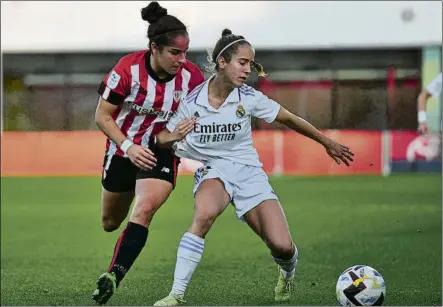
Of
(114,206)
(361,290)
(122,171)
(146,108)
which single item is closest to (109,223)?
(114,206)

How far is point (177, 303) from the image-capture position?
639 cm

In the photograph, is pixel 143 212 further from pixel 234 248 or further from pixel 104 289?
pixel 234 248

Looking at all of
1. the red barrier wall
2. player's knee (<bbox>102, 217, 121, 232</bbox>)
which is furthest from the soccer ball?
the red barrier wall

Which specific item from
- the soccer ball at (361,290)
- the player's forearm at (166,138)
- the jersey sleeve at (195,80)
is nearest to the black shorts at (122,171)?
the player's forearm at (166,138)

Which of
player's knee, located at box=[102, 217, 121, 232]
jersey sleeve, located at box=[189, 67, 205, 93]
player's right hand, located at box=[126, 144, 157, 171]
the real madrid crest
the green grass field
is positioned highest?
jersey sleeve, located at box=[189, 67, 205, 93]

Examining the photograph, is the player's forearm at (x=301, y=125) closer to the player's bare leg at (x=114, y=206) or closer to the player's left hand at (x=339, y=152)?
the player's left hand at (x=339, y=152)

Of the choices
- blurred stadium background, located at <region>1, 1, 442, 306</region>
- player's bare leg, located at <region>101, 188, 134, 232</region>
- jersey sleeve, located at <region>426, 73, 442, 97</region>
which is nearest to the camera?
player's bare leg, located at <region>101, 188, 134, 232</region>

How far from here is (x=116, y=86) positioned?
6.89m

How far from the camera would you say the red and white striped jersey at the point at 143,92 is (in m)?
6.93

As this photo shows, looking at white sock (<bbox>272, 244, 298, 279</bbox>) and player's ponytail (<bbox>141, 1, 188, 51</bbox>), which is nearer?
player's ponytail (<bbox>141, 1, 188, 51</bbox>)

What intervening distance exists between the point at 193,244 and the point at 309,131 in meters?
1.07

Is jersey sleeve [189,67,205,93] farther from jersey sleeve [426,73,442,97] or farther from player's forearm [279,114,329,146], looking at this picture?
jersey sleeve [426,73,442,97]

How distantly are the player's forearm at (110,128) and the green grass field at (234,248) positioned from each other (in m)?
1.11

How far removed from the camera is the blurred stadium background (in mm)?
8875
